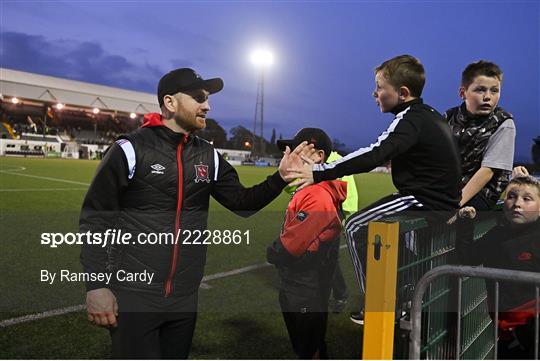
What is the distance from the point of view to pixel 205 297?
507 cm

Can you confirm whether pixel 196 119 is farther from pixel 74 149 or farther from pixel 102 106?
pixel 102 106

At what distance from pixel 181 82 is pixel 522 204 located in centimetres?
236

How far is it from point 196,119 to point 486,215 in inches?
92.0

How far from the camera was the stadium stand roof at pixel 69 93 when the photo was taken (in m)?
62.8

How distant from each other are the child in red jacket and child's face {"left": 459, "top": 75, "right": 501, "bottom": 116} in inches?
46.6

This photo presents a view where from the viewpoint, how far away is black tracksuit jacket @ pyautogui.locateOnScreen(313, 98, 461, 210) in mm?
2572

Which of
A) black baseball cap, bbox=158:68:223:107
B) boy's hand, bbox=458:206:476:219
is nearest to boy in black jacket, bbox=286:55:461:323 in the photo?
boy's hand, bbox=458:206:476:219

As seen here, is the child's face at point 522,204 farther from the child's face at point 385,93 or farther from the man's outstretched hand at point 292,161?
the man's outstretched hand at point 292,161

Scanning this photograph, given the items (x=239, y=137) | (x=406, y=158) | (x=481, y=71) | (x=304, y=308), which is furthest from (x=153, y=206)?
(x=239, y=137)

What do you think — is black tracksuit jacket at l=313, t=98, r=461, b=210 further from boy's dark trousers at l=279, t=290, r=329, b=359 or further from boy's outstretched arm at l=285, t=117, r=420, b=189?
boy's dark trousers at l=279, t=290, r=329, b=359

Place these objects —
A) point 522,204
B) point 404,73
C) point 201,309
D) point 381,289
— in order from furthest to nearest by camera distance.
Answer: point 201,309, point 522,204, point 404,73, point 381,289

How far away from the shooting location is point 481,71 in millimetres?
3352

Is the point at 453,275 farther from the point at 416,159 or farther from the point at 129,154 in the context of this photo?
the point at 129,154

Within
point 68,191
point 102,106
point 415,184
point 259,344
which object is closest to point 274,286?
point 259,344
